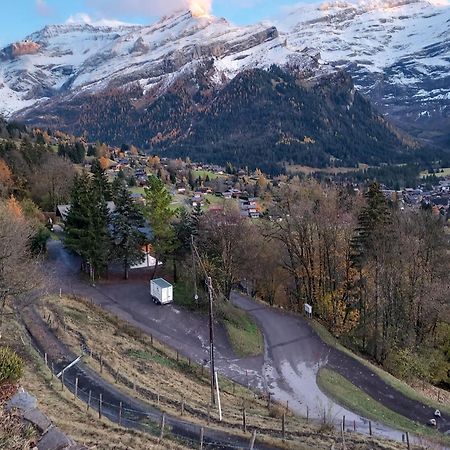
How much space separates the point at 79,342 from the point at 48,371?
5.00m

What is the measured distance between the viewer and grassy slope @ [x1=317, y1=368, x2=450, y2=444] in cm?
2705

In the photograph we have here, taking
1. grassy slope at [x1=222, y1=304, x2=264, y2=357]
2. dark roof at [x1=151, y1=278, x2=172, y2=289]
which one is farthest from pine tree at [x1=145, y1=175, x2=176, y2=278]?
grassy slope at [x1=222, y1=304, x2=264, y2=357]

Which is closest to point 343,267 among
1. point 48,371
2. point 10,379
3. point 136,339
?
point 136,339

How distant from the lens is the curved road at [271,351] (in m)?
29.6

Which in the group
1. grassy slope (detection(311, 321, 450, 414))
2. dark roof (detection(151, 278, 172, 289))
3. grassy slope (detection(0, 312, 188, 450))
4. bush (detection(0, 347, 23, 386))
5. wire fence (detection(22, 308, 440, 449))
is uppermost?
bush (detection(0, 347, 23, 386))

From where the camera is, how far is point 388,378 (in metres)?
33.2

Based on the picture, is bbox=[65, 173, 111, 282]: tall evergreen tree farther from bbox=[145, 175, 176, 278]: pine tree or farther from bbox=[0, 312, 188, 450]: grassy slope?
bbox=[0, 312, 188, 450]: grassy slope

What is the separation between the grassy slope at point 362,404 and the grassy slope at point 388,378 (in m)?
2.50

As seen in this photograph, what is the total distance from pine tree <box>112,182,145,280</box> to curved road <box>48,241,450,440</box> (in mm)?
2262

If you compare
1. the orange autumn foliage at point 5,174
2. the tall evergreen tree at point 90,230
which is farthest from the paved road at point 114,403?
the orange autumn foliage at point 5,174

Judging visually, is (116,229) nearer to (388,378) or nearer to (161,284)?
(161,284)

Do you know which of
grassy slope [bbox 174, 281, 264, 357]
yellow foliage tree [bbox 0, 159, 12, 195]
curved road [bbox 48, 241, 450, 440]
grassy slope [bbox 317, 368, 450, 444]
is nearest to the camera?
grassy slope [bbox 317, 368, 450, 444]

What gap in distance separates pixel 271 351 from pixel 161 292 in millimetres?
9434

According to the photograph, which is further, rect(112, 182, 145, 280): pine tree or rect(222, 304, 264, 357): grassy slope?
rect(112, 182, 145, 280): pine tree
